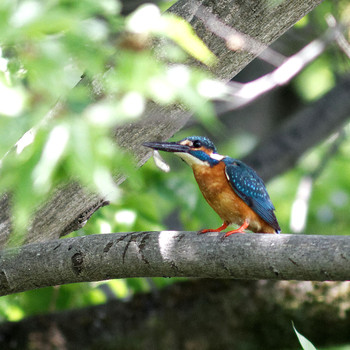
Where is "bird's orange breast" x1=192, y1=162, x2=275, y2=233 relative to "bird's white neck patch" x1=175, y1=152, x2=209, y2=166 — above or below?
below

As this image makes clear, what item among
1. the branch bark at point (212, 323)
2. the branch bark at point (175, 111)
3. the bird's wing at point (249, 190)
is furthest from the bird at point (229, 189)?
the branch bark at point (212, 323)

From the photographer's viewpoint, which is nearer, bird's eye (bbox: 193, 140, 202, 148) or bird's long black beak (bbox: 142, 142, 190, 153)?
bird's long black beak (bbox: 142, 142, 190, 153)

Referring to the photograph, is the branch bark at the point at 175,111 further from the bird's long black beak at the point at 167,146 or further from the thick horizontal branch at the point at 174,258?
the thick horizontal branch at the point at 174,258

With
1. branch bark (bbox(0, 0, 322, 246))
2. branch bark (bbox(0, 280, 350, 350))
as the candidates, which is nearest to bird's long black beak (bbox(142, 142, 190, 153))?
branch bark (bbox(0, 0, 322, 246))

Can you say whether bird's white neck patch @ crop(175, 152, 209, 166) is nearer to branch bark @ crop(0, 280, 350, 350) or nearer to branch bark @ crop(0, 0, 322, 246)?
branch bark @ crop(0, 0, 322, 246)

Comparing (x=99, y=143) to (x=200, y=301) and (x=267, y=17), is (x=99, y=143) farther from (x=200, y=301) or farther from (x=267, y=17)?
(x=200, y=301)

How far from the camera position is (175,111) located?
288 cm

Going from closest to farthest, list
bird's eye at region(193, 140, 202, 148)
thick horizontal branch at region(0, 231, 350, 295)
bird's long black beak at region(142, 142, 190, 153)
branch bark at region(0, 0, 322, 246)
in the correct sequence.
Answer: thick horizontal branch at region(0, 231, 350, 295)
branch bark at region(0, 0, 322, 246)
bird's long black beak at region(142, 142, 190, 153)
bird's eye at region(193, 140, 202, 148)

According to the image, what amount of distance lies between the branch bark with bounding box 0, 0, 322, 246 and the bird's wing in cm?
60

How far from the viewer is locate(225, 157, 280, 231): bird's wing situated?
346 centimetres

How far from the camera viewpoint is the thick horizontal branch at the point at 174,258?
2.13 m

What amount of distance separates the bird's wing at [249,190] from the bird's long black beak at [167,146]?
0.34m

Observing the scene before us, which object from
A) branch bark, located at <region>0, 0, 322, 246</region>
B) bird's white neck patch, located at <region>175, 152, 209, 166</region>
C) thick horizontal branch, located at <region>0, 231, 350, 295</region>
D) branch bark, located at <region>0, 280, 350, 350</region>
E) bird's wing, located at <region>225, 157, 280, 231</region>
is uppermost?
branch bark, located at <region>0, 0, 322, 246</region>

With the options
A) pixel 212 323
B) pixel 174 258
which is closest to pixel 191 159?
pixel 174 258
